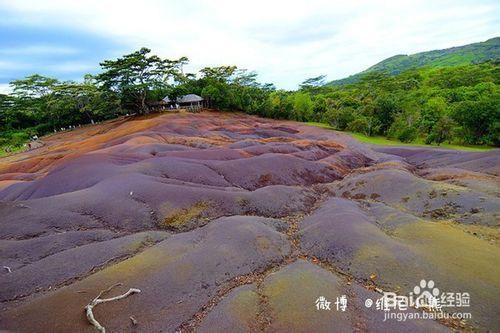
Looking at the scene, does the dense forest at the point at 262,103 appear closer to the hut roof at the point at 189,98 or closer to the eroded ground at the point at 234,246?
the hut roof at the point at 189,98

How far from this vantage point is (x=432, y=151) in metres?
37.5

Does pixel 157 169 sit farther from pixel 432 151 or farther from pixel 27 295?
pixel 432 151

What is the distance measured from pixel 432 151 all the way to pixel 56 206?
37.6m

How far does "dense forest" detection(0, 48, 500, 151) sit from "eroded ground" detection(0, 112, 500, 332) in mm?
24325

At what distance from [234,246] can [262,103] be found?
69.5 m

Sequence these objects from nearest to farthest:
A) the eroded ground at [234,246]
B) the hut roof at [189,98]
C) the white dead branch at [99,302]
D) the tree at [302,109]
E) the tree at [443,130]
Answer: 1. the white dead branch at [99,302]
2. the eroded ground at [234,246]
3. the tree at [443,130]
4. the hut roof at [189,98]
5. the tree at [302,109]

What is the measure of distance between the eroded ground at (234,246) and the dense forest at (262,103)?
24325 millimetres

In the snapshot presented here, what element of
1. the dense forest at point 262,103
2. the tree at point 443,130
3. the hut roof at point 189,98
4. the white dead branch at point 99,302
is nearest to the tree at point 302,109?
the dense forest at point 262,103

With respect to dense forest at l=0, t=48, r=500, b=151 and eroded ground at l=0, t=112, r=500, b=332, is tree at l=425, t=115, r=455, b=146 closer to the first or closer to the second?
dense forest at l=0, t=48, r=500, b=151

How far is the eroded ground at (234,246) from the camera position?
10.4 metres

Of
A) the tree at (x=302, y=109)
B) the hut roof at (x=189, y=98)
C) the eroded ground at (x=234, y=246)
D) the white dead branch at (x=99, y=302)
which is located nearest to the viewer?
the white dead branch at (x=99, y=302)

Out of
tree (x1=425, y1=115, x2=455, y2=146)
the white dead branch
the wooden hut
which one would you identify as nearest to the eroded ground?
the white dead branch

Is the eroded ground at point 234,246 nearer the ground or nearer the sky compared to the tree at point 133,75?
nearer the ground

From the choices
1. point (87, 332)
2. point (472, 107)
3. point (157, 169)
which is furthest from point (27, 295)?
point (472, 107)
